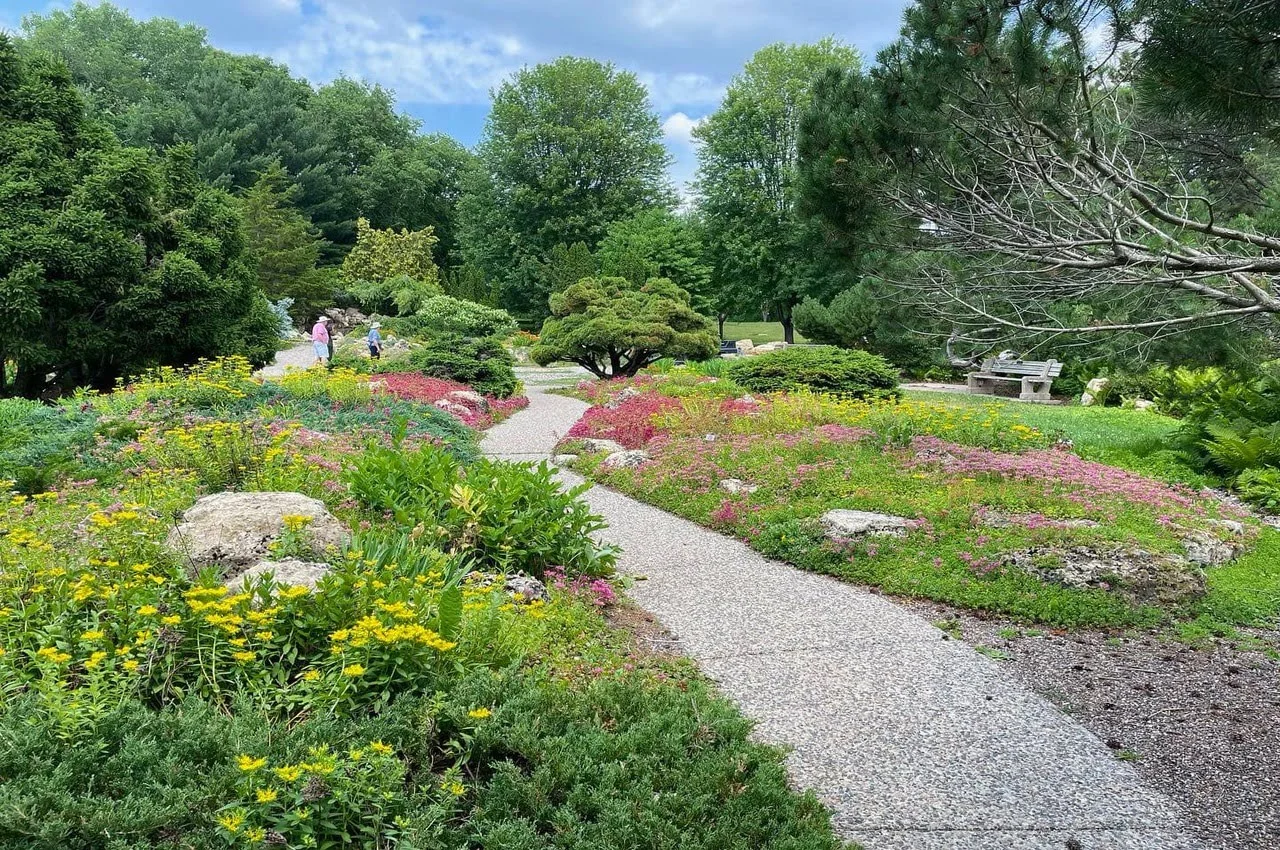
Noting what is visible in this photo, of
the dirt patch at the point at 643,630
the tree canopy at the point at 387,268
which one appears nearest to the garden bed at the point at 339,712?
the dirt patch at the point at 643,630

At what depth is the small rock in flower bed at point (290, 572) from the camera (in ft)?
11.6

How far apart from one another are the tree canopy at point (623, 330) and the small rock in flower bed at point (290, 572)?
15.0 m

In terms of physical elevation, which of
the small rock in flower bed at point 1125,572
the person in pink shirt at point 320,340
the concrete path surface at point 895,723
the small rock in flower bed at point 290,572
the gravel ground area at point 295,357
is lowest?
the concrete path surface at point 895,723

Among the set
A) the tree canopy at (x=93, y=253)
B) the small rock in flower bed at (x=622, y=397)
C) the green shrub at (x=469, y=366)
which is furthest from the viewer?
the green shrub at (x=469, y=366)

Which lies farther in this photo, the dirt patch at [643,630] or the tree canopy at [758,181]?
the tree canopy at [758,181]

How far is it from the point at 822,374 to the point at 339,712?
1246 cm

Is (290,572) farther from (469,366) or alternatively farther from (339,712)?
(469,366)

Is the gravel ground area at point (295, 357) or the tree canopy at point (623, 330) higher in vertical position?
the tree canopy at point (623, 330)

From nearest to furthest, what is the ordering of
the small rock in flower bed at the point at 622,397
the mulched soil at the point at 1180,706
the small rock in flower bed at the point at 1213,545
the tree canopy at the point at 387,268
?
1. the mulched soil at the point at 1180,706
2. the small rock in flower bed at the point at 1213,545
3. the small rock in flower bed at the point at 622,397
4. the tree canopy at the point at 387,268

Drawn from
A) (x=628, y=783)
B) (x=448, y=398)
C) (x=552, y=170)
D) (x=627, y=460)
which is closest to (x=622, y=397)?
(x=448, y=398)

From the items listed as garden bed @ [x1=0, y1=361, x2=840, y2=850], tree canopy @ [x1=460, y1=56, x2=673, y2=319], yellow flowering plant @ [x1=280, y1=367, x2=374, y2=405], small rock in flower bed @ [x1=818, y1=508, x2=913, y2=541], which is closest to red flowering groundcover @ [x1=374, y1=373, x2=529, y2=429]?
yellow flowering plant @ [x1=280, y1=367, x2=374, y2=405]

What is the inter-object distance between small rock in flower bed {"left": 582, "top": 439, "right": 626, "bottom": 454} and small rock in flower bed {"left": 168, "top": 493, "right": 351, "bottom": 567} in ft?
19.9

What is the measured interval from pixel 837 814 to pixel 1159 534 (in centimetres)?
431

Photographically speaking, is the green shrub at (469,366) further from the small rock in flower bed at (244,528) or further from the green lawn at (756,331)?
the green lawn at (756,331)
